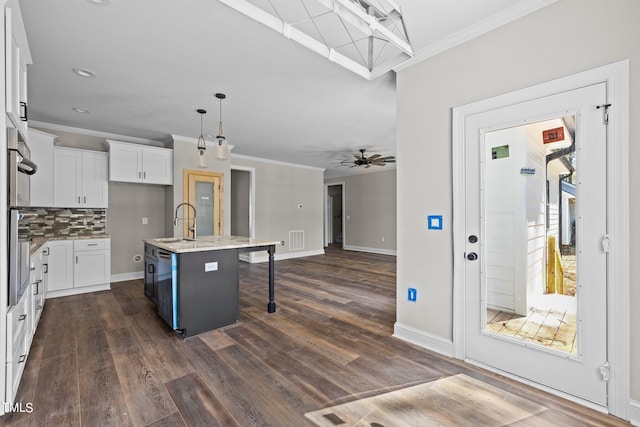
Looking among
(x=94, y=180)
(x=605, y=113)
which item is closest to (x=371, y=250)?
(x=94, y=180)

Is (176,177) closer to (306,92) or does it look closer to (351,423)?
(306,92)

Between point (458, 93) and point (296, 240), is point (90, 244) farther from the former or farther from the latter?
point (458, 93)

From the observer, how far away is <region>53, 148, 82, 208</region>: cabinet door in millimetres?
4172

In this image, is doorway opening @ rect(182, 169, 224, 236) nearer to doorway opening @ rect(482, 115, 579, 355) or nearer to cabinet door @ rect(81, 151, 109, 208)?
cabinet door @ rect(81, 151, 109, 208)

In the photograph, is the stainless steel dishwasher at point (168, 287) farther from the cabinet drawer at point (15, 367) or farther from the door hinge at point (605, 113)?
the door hinge at point (605, 113)

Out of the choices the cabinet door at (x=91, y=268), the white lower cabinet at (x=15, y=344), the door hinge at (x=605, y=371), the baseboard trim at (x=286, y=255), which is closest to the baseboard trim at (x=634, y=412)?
the door hinge at (x=605, y=371)

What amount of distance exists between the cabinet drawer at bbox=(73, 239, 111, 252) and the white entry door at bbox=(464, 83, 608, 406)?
4.83 metres

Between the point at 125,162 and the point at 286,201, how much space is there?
389 centimetres

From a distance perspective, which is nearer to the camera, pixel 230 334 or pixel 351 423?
pixel 351 423

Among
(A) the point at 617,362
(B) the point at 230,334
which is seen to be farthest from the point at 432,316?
(B) the point at 230,334

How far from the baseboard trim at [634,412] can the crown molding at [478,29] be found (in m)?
2.42

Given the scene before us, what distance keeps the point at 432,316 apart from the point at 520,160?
1.40m

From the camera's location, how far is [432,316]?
250 cm

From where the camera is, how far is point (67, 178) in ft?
14.0
